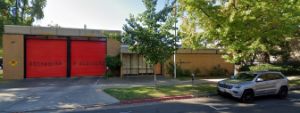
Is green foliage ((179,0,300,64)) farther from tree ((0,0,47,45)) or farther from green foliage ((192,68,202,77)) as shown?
tree ((0,0,47,45))

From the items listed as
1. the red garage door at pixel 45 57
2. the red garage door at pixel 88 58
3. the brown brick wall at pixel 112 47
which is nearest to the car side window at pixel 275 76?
the brown brick wall at pixel 112 47

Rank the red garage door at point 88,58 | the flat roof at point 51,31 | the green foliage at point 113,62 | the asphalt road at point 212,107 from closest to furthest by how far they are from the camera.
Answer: the asphalt road at point 212,107
the flat roof at point 51,31
the green foliage at point 113,62
the red garage door at point 88,58

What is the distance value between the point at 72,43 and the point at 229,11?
13.7m

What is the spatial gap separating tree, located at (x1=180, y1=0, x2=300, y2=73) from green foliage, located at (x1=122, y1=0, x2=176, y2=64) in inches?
61.4

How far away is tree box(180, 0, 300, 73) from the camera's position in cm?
1430

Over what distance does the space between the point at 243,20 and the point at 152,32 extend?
5.18 m

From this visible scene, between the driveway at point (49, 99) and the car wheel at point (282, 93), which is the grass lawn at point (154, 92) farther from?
the car wheel at point (282, 93)

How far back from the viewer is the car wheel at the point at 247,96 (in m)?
12.4

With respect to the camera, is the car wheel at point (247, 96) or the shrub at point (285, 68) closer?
the car wheel at point (247, 96)

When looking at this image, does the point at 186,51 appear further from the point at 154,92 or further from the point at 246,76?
the point at 246,76

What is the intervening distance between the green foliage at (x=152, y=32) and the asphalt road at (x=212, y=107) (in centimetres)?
370

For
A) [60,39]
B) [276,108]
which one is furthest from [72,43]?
[276,108]

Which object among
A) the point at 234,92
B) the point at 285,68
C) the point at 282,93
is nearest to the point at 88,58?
the point at 234,92

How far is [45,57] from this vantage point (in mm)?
21797
